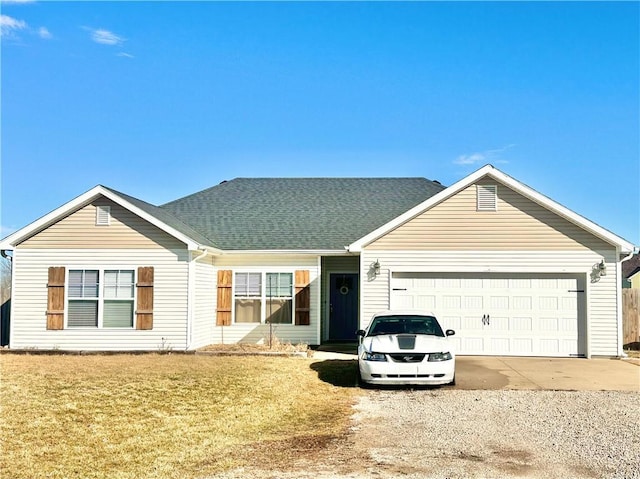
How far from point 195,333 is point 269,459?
10.8 m

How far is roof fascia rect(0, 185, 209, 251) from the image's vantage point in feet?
56.3

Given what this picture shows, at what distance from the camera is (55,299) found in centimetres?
1741

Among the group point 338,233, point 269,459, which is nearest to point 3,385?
point 269,459

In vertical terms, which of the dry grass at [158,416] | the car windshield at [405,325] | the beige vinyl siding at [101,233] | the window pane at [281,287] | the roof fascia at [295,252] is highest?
the beige vinyl siding at [101,233]

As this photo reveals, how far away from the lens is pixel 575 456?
726 centimetres

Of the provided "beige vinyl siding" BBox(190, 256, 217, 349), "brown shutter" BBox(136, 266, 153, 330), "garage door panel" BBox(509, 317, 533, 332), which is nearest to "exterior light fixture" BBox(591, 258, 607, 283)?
"garage door panel" BBox(509, 317, 533, 332)

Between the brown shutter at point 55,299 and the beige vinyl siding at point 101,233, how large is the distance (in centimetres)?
78

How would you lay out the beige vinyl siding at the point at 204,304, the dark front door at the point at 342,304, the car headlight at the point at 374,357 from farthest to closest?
the dark front door at the point at 342,304
the beige vinyl siding at the point at 204,304
the car headlight at the point at 374,357

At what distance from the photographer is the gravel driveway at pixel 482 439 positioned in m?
6.71

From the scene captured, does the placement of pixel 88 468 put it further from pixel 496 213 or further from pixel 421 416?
pixel 496 213

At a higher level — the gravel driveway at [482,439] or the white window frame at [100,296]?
the white window frame at [100,296]

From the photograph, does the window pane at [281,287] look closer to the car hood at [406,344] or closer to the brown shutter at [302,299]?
the brown shutter at [302,299]

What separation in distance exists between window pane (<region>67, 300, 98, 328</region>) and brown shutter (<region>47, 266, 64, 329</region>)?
235 mm

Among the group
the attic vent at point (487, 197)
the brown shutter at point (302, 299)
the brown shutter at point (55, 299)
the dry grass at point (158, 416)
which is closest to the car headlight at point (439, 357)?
the dry grass at point (158, 416)
